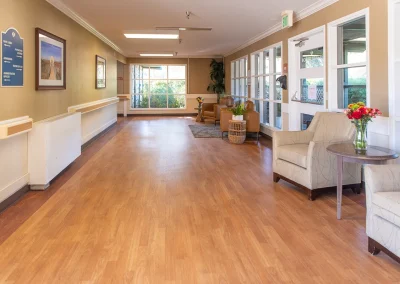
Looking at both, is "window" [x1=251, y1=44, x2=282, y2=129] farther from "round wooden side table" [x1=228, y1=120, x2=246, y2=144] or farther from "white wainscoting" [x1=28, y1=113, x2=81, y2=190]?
"white wainscoting" [x1=28, y1=113, x2=81, y2=190]

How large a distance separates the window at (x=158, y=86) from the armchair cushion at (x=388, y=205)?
13.7 metres

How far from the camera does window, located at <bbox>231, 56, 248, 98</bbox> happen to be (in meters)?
11.2

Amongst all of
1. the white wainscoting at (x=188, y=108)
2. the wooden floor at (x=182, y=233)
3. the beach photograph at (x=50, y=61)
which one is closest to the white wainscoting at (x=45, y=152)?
the wooden floor at (x=182, y=233)

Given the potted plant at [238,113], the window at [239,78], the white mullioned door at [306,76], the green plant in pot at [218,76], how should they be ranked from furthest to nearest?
the green plant in pot at [218,76], the window at [239,78], the potted plant at [238,113], the white mullioned door at [306,76]

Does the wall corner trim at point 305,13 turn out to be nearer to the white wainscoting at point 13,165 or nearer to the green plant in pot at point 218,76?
the white wainscoting at point 13,165

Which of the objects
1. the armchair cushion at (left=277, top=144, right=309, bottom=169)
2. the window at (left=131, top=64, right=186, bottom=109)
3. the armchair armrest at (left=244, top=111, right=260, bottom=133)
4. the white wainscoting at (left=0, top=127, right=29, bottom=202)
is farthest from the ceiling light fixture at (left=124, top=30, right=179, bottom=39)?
the window at (left=131, top=64, right=186, bottom=109)

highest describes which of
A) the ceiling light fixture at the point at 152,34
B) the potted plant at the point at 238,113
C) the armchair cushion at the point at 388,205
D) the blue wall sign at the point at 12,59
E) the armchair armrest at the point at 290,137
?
the ceiling light fixture at the point at 152,34

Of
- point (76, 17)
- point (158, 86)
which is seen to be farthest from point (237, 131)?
point (158, 86)

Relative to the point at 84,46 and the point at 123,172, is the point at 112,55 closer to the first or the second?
the point at 84,46

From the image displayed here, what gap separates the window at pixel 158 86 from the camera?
1562cm

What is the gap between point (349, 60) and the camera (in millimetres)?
4992

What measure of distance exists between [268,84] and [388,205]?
675 centimetres

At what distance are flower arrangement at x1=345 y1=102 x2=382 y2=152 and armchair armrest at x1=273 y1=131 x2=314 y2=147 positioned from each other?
1285mm

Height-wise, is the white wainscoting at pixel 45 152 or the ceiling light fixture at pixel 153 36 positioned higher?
the ceiling light fixture at pixel 153 36
